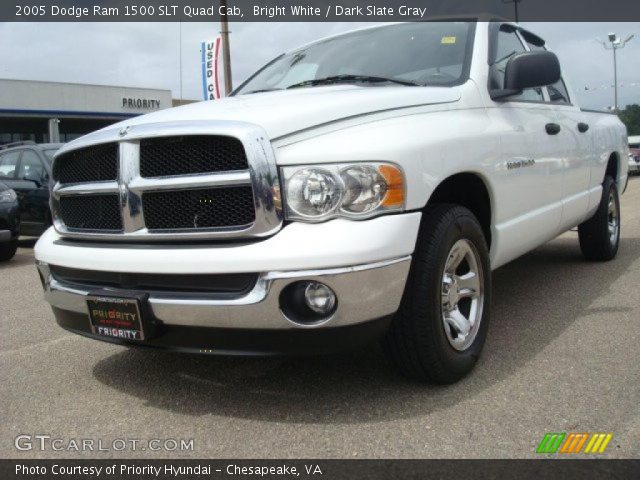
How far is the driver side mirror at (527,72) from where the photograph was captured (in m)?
3.47

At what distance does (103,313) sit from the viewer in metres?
2.69

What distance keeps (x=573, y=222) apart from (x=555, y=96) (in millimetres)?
931

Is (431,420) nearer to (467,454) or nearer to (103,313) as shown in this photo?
(467,454)

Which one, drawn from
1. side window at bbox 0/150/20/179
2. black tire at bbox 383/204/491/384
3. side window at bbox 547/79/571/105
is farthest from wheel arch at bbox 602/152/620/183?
side window at bbox 0/150/20/179

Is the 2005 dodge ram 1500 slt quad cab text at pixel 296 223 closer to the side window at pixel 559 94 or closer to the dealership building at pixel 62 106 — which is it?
the side window at pixel 559 94

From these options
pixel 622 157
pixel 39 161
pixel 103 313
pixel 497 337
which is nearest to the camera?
pixel 103 313

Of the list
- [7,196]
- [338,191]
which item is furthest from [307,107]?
[7,196]

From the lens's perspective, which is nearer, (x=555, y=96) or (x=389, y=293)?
(x=389, y=293)

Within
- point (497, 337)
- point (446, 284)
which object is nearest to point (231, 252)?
point (446, 284)

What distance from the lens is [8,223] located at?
24.3 feet

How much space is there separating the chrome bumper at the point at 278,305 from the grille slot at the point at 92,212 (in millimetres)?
491

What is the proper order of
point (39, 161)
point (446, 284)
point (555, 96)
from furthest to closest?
point (39, 161)
point (555, 96)
point (446, 284)

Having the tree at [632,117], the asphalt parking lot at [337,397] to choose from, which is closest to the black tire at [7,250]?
the asphalt parking lot at [337,397]

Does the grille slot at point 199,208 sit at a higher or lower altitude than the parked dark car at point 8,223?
higher
